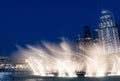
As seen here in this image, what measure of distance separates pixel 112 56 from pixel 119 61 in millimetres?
18912

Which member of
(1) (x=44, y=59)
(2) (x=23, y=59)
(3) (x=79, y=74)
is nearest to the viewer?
(3) (x=79, y=74)

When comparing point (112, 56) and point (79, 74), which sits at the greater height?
point (112, 56)

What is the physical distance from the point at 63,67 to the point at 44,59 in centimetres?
2146

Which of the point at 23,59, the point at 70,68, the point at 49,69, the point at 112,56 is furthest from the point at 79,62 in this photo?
the point at 23,59

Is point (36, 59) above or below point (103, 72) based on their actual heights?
above

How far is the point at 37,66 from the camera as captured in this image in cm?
12481

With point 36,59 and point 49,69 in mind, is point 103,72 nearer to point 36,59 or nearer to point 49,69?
point 49,69

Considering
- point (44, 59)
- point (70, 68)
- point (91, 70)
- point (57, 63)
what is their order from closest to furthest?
point (91, 70), point (70, 68), point (57, 63), point (44, 59)

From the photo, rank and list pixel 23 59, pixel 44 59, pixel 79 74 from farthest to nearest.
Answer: pixel 23 59 → pixel 44 59 → pixel 79 74

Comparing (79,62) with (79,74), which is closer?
(79,74)

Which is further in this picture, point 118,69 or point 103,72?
point 118,69

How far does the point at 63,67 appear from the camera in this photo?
112 m

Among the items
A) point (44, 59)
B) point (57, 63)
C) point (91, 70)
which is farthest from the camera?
point (44, 59)

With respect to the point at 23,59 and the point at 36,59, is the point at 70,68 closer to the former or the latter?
the point at 36,59
